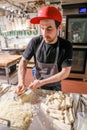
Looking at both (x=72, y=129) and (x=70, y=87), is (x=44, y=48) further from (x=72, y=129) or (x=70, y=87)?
(x=70, y=87)

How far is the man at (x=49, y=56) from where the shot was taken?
1.14 meters

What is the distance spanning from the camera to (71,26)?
241cm

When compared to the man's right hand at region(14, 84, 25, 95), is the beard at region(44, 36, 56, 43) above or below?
above

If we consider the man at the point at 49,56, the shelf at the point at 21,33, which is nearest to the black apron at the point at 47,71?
the man at the point at 49,56

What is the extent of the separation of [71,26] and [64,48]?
1286 millimetres

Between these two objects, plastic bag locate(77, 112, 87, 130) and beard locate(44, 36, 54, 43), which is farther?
beard locate(44, 36, 54, 43)

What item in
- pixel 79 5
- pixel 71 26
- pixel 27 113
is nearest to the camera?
pixel 27 113

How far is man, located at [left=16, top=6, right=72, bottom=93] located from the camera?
3.73 ft

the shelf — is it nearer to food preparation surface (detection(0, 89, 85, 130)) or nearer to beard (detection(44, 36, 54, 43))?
beard (detection(44, 36, 54, 43))

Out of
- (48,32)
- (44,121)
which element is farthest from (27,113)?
(48,32)

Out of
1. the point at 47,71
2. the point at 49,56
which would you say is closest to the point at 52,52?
the point at 49,56

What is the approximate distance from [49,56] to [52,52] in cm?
5

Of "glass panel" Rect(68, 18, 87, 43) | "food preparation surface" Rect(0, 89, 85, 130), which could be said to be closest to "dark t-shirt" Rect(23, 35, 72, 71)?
"food preparation surface" Rect(0, 89, 85, 130)

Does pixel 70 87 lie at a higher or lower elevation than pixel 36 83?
Answer: lower
